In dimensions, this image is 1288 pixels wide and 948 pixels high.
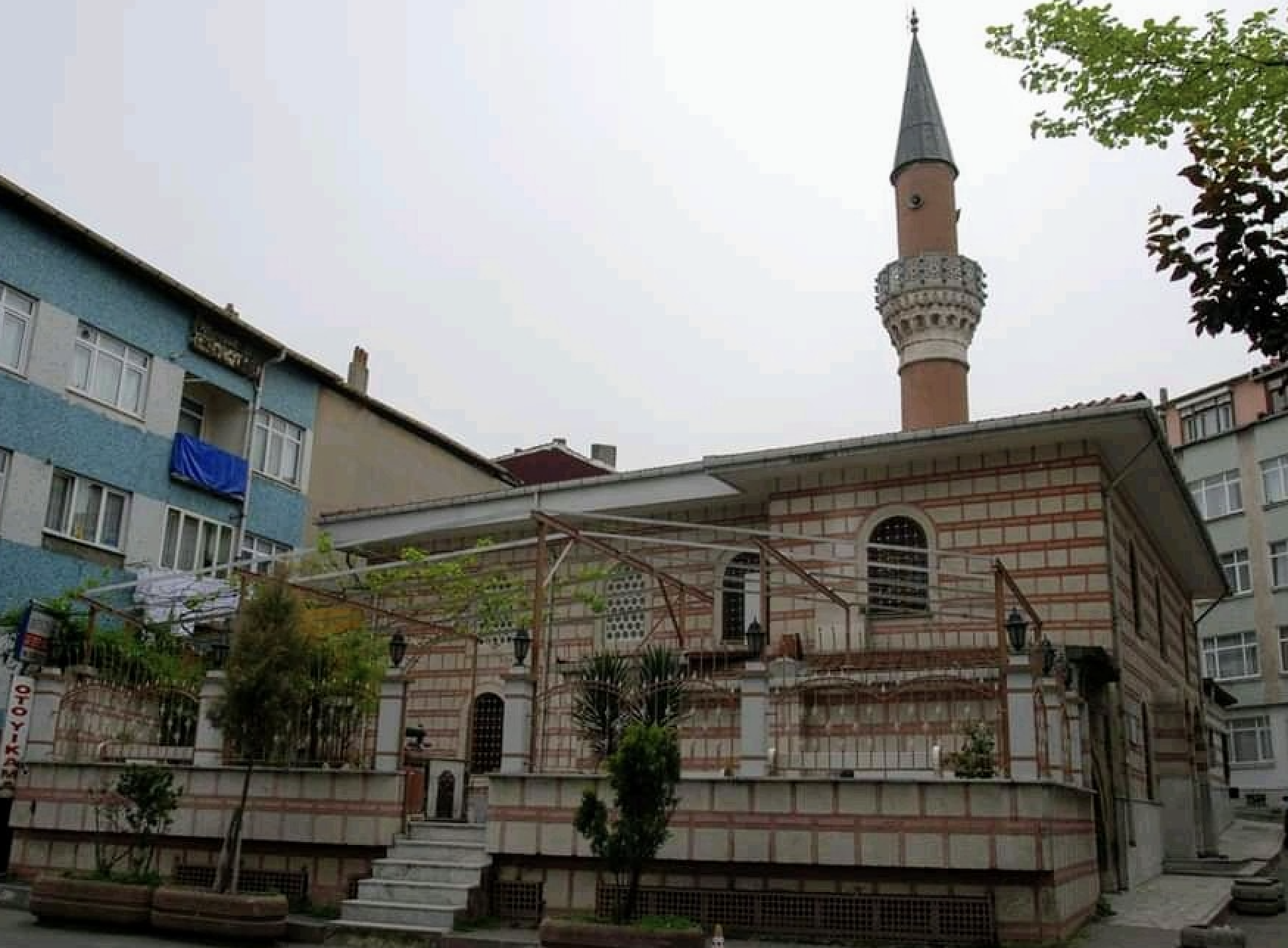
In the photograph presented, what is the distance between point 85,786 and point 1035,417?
464 inches

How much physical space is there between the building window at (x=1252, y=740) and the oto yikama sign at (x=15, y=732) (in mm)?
→ 35779

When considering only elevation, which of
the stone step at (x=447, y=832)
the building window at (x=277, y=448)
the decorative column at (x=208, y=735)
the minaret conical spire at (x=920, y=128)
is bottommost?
the stone step at (x=447, y=832)

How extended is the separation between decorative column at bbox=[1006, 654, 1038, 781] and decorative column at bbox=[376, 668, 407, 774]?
18.7ft

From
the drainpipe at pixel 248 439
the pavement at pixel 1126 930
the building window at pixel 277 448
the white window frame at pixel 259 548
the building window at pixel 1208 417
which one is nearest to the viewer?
the pavement at pixel 1126 930

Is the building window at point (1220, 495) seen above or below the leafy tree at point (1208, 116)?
above

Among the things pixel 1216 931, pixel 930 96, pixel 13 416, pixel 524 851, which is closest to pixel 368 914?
pixel 524 851

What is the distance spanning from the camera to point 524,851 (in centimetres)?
1064

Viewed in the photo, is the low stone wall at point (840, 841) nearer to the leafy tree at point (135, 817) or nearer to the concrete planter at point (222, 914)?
the concrete planter at point (222, 914)

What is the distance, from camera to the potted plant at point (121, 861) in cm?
1056

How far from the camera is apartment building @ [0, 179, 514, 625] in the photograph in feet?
58.7

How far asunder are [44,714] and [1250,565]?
36.5 m

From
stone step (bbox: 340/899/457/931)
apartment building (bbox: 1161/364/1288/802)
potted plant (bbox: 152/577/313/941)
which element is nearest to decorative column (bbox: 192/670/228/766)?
potted plant (bbox: 152/577/313/941)

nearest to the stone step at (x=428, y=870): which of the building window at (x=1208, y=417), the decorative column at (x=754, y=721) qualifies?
the decorative column at (x=754, y=721)

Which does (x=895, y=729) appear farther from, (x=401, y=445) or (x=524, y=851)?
(x=401, y=445)
